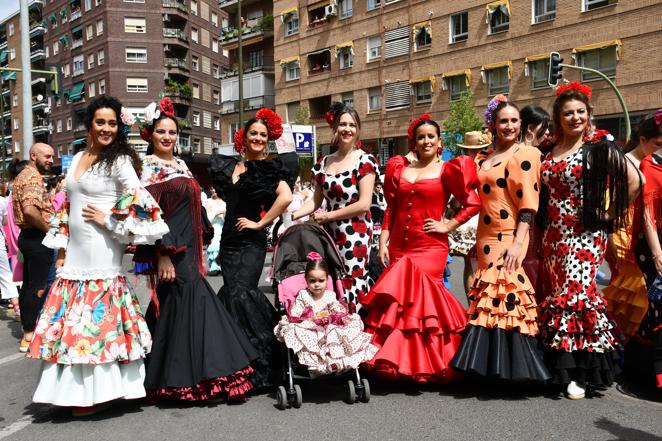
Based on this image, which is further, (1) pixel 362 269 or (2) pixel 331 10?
(2) pixel 331 10

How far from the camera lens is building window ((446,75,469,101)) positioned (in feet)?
92.8

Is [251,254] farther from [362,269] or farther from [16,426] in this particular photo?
[16,426]

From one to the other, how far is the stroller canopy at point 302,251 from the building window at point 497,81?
77.2 feet

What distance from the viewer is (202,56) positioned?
185 feet

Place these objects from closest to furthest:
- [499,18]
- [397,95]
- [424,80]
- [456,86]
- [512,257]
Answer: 1. [512,257]
2. [499,18]
3. [456,86]
4. [424,80]
5. [397,95]

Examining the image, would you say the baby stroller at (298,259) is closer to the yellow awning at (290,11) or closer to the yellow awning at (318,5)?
the yellow awning at (318,5)

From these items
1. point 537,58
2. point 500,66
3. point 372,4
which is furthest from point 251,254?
point 372,4

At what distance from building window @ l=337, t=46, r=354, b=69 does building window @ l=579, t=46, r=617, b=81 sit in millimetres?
13374

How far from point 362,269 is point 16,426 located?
2906 millimetres

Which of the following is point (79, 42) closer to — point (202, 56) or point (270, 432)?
point (202, 56)

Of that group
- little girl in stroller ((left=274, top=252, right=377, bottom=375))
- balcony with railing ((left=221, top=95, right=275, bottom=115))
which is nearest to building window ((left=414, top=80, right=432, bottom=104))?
balcony with railing ((left=221, top=95, right=275, bottom=115))

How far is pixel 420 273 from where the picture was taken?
4.71m

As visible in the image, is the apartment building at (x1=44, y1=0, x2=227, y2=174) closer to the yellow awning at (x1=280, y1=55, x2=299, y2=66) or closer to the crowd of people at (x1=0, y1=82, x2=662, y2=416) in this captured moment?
the yellow awning at (x1=280, y1=55, x2=299, y2=66)

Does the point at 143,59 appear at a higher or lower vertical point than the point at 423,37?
higher
